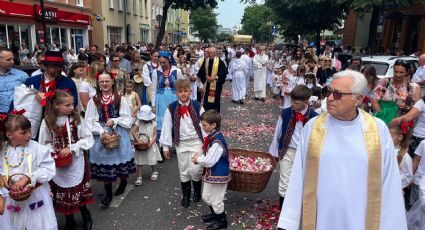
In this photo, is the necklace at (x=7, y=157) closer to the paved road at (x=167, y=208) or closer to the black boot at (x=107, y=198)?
the paved road at (x=167, y=208)

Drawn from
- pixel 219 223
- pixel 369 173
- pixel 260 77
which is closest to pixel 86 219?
pixel 219 223

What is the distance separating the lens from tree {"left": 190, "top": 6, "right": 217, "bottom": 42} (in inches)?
2965

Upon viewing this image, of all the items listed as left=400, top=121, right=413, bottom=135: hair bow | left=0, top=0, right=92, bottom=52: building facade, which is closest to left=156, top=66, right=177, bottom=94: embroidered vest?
A: left=400, top=121, right=413, bottom=135: hair bow

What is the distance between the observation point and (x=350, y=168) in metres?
2.50

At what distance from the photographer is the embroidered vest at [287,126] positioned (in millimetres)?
4184

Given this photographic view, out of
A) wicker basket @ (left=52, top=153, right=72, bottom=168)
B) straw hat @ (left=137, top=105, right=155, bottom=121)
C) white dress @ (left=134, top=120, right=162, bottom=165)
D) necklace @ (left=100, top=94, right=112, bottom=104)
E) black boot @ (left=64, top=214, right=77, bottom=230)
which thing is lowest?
black boot @ (left=64, top=214, right=77, bottom=230)

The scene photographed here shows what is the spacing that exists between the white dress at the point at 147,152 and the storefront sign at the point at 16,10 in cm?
1547

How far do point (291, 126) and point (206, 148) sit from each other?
106 centimetres

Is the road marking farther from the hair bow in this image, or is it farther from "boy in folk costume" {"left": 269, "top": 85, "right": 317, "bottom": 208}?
the hair bow

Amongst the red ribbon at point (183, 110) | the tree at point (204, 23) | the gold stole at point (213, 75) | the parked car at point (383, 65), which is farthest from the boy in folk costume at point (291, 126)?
the tree at point (204, 23)

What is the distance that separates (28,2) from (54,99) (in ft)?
63.6

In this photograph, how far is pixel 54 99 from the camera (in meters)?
3.74

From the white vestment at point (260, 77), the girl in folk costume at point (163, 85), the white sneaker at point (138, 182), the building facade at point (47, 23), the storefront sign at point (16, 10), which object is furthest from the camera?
the building facade at point (47, 23)

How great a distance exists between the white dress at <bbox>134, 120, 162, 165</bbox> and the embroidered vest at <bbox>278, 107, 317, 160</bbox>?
2.29 meters
